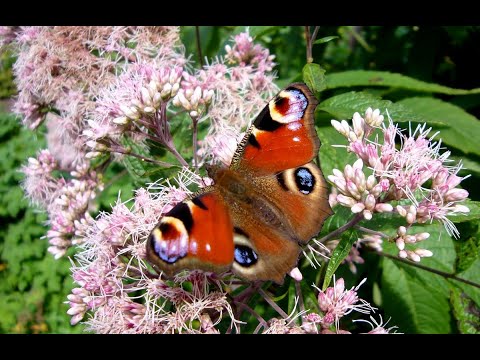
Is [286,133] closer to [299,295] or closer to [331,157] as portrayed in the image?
[331,157]

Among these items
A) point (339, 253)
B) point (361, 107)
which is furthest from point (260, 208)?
point (361, 107)

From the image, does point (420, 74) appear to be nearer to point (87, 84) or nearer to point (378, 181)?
point (378, 181)

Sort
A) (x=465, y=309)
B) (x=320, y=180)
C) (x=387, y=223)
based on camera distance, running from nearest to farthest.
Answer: (x=320, y=180) < (x=387, y=223) < (x=465, y=309)

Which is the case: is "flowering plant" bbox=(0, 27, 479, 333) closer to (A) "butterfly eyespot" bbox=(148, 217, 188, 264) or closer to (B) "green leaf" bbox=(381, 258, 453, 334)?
(B) "green leaf" bbox=(381, 258, 453, 334)

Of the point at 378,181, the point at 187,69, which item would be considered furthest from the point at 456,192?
the point at 187,69

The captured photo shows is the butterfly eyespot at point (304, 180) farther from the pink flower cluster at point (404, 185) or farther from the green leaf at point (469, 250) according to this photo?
the green leaf at point (469, 250)

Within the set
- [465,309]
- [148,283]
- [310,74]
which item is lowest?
[465,309]

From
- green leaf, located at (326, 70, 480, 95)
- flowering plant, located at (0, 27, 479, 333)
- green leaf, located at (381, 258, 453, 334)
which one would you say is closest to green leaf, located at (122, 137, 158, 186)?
flowering plant, located at (0, 27, 479, 333)
